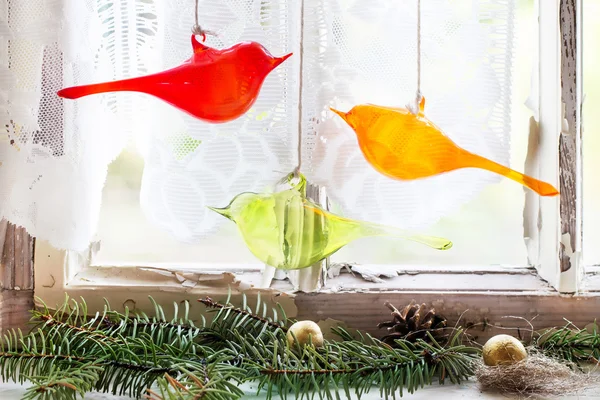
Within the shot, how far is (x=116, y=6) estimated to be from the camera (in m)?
0.75

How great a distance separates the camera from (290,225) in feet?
2.44

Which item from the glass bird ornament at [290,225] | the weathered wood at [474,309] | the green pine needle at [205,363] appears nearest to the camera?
the green pine needle at [205,363]

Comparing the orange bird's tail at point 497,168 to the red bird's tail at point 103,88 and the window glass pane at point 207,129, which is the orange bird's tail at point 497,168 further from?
the red bird's tail at point 103,88

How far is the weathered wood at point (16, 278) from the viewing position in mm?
878

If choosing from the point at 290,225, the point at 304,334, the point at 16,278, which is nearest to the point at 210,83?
the point at 290,225

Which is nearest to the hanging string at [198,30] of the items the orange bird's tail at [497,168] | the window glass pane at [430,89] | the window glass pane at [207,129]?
the window glass pane at [207,129]

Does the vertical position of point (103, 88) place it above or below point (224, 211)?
above

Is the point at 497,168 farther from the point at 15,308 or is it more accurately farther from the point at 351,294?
the point at 15,308

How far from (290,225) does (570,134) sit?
38 centimetres

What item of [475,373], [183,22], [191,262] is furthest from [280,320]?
[183,22]

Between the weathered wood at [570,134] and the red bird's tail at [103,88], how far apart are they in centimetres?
51

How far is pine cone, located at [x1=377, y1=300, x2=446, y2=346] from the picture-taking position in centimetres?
81

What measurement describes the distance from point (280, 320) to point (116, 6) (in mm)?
440

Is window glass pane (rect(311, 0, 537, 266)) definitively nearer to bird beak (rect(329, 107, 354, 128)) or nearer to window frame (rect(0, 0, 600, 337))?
bird beak (rect(329, 107, 354, 128))
